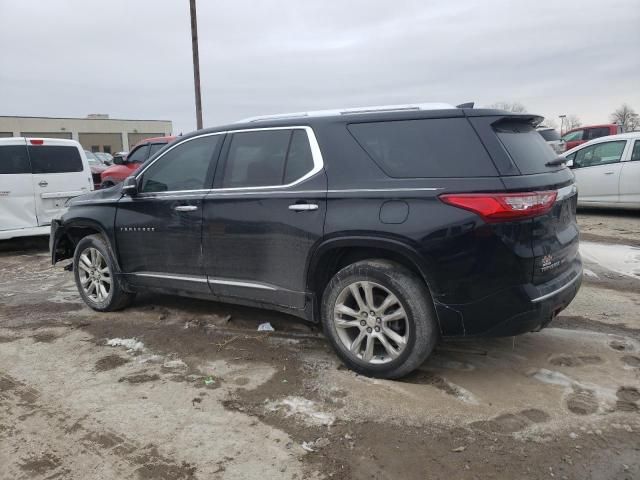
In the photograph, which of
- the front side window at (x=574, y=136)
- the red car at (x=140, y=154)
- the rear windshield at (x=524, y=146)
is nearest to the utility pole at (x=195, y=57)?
the red car at (x=140, y=154)

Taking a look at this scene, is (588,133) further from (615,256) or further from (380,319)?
(380,319)

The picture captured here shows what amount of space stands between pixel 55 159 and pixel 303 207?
22.1 ft

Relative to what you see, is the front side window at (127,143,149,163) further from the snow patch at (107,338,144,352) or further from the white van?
the snow patch at (107,338,144,352)

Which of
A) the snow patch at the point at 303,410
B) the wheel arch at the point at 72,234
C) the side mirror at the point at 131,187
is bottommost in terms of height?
the snow patch at the point at 303,410

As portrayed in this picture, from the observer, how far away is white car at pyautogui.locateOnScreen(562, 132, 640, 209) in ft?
34.0

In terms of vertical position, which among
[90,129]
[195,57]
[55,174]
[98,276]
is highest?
[90,129]

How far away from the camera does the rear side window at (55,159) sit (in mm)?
8688

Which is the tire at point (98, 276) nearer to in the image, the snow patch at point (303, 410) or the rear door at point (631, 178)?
the snow patch at point (303, 410)

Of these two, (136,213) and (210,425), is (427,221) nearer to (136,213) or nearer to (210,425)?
(210,425)

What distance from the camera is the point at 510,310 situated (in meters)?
3.25

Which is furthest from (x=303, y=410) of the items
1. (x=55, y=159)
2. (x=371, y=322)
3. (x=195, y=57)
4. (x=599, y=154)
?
(x=195, y=57)

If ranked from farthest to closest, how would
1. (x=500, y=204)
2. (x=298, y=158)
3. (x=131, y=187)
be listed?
1. (x=131, y=187)
2. (x=298, y=158)
3. (x=500, y=204)

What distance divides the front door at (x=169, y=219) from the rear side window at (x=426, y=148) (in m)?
1.51

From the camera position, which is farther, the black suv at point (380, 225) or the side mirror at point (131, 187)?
the side mirror at point (131, 187)
